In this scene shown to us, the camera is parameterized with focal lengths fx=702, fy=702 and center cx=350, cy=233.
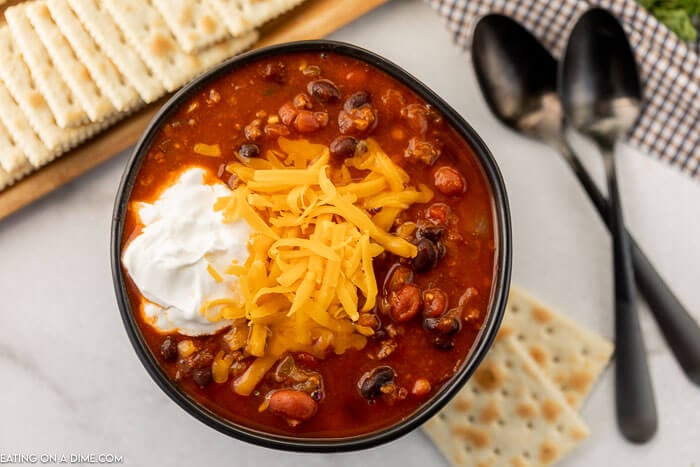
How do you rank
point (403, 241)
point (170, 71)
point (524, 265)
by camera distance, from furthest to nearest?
point (524, 265)
point (170, 71)
point (403, 241)

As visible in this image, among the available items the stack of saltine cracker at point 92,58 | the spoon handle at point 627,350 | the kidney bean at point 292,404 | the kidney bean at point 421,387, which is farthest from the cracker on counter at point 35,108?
the spoon handle at point 627,350

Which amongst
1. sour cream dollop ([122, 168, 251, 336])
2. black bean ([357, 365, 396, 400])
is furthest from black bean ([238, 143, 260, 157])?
black bean ([357, 365, 396, 400])

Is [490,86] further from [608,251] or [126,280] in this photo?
[126,280]

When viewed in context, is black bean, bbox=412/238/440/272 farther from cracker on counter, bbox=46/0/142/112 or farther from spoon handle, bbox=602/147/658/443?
cracker on counter, bbox=46/0/142/112

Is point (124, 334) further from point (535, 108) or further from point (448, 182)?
point (535, 108)

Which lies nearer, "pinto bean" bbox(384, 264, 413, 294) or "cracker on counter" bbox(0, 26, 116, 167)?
"pinto bean" bbox(384, 264, 413, 294)

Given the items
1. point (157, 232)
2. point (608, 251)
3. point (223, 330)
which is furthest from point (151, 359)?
point (608, 251)
